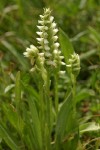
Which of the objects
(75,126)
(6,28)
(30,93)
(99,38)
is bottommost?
(75,126)

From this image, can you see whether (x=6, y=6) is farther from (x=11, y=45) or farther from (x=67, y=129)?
(x=67, y=129)

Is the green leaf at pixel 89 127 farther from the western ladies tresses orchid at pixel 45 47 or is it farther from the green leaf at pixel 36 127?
the western ladies tresses orchid at pixel 45 47

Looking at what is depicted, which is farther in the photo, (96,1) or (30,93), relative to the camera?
(96,1)

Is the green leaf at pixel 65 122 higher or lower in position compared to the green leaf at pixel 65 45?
lower

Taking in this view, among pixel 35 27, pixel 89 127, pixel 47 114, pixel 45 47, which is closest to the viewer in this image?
pixel 45 47

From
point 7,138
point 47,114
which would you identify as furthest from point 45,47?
point 7,138

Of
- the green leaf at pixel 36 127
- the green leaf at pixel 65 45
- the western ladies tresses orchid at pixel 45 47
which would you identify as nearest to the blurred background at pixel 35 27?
the green leaf at pixel 65 45

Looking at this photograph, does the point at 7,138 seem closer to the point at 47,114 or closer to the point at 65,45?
the point at 47,114

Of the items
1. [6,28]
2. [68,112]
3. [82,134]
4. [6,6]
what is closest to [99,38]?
[82,134]
